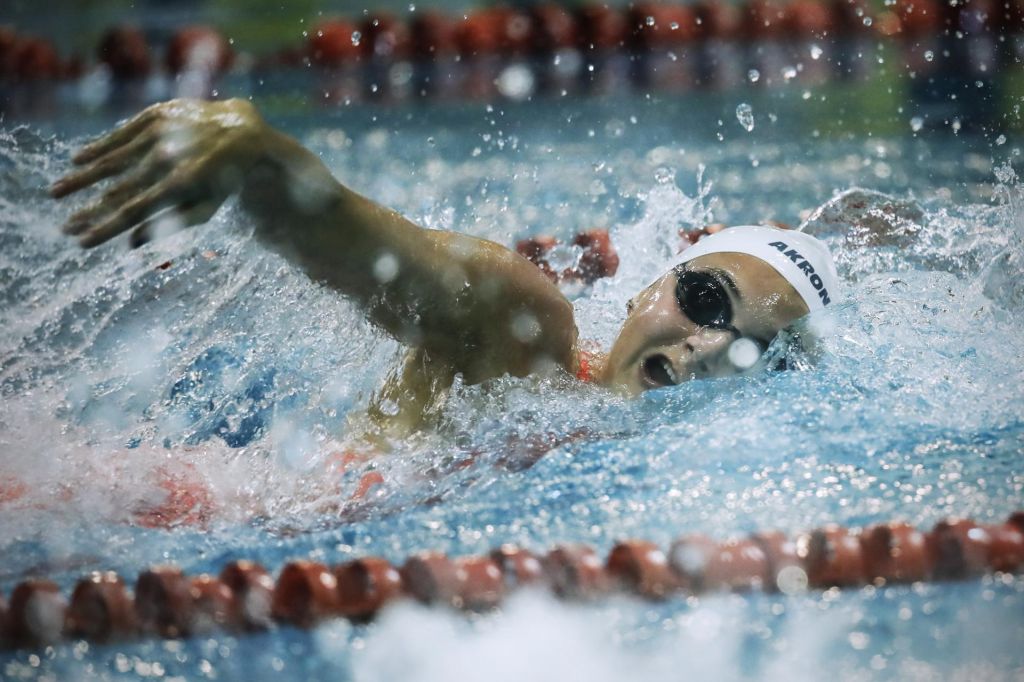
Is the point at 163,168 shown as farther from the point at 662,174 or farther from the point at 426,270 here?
the point at 662,174

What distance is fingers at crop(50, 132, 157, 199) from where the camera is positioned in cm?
138

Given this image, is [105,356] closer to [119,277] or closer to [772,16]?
[119,277]

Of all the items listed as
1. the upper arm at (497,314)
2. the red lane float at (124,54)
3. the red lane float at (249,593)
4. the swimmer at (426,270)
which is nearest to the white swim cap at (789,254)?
the swimmer at (426,270)

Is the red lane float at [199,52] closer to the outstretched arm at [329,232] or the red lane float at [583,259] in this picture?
the red lane float at [583,259]

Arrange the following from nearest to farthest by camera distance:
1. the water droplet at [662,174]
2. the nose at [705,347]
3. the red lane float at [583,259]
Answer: the nose at [705,347]
the red lane float at [583,259]
the water droplet at [662,174]

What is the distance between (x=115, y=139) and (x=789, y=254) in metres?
1.38

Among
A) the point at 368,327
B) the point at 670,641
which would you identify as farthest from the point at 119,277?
the point at 670,641

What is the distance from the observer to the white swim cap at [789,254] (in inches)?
86.7

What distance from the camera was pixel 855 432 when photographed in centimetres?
207

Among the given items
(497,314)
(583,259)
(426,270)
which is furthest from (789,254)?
(583,259)

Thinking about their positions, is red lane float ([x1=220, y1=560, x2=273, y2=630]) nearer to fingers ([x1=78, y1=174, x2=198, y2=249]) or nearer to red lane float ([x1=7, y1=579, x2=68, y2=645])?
red lane float ([x1=7, y1=579, x2=68, y2=645])

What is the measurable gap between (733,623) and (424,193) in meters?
3.09

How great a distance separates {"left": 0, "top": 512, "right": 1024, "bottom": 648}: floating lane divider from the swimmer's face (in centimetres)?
56

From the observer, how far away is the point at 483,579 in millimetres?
1503
